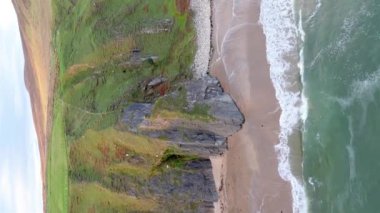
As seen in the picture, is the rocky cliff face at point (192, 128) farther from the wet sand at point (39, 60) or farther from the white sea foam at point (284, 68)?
the wet sand at point (39, 60)

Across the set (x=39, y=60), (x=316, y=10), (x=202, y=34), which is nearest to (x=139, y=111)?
(x=202, y=34)

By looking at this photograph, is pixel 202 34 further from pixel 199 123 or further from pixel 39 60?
pixel 39 60

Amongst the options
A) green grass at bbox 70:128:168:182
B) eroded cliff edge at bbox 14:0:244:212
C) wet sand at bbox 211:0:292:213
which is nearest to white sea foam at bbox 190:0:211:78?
eroded cliff edge at bbox 14:0:244:212

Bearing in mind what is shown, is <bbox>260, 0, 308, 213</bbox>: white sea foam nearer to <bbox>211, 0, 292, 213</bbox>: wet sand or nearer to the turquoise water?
<bbox>211, 0, 292, 213</bbox>: wet sand

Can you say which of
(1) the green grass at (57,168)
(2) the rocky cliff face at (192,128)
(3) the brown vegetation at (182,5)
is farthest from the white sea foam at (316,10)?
(1) the green grass at (57,168)

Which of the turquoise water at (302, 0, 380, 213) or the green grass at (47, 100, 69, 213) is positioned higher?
the turquoise water at (302, 0, 380, 213)

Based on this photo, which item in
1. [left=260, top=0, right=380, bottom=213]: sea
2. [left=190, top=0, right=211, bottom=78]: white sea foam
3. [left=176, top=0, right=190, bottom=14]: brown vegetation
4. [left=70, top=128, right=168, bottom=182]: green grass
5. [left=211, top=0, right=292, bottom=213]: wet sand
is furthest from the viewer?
[left=176, top=0, right=190, bottom=14]: brown vegetation
